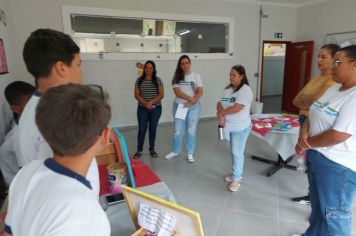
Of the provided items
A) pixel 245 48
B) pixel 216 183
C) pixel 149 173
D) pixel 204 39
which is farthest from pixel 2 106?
pixel 245 48

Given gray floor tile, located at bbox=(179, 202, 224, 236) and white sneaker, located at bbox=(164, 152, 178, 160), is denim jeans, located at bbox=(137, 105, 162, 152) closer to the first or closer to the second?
white sneaker, located at bbox=(164, 152, 178, 160)

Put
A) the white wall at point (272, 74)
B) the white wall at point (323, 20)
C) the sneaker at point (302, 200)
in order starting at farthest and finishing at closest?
the white wall at point (272, 74)
the white wall at point (323, 20)
the sneaker at point (302, 200)

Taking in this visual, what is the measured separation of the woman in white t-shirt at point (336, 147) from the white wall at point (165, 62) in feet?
13.6

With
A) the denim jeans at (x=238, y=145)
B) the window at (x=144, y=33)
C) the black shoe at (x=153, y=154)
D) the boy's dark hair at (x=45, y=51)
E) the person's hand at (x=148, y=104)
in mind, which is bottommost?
the black shoe at (x=153, y=154)

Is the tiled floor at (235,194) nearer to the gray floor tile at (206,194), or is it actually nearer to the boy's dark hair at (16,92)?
the gray floor tile at (206,194)

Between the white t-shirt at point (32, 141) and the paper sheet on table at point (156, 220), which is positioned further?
the paper sheet on table at point (156, 220)

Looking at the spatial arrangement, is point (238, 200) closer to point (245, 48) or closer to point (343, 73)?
point (343, 73)

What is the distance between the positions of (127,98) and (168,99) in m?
0.93

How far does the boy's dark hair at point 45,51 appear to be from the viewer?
0.95 m

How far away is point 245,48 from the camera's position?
6.16m

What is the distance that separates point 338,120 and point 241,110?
1.18 m

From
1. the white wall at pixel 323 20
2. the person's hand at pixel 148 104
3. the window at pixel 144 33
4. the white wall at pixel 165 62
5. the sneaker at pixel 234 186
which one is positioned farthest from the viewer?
the white wall at pixel 323 20

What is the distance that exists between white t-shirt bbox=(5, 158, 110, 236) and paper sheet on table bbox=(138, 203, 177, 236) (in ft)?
1.12

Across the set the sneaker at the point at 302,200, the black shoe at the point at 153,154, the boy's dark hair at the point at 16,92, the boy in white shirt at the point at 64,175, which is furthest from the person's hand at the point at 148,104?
the boy in white shirt at the point at 64,175
